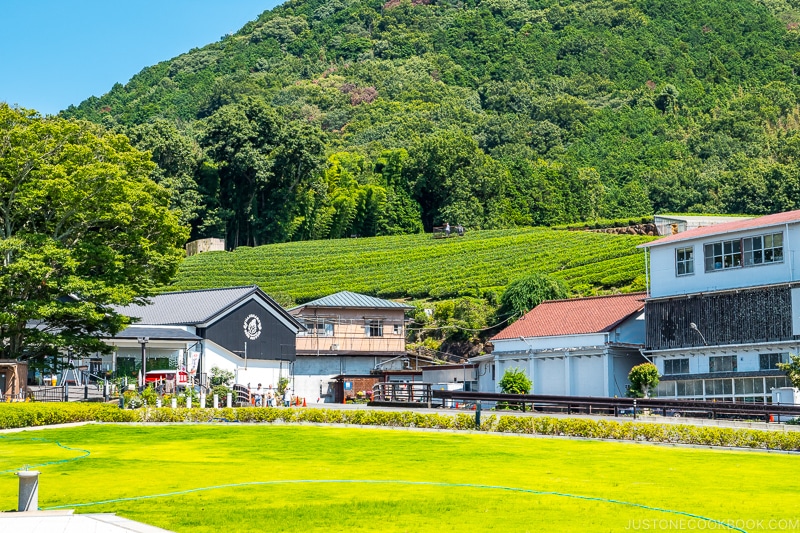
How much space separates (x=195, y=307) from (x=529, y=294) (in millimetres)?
20135

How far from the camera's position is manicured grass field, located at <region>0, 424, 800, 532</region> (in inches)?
551

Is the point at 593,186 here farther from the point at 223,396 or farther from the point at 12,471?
the point at 12,471

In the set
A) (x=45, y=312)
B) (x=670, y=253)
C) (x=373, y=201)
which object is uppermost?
(x=373, y=201)

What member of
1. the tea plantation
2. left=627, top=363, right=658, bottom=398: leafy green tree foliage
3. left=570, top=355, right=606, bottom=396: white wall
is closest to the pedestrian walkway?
left=627, top=363, right=658, bottom=398: leafy green tree foliage

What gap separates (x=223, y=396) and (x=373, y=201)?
7490 cm

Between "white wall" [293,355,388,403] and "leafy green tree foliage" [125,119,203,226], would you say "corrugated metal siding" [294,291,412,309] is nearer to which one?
"white wall" [293,355,388,403]

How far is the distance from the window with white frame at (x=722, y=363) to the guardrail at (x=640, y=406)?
6.33 metres

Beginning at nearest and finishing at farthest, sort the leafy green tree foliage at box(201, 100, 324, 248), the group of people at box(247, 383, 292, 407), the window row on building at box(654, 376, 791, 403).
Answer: the window row on building at box(654, 376, 791, 403), the group of people at box(247, 383, 292, 407), the leafy green tree foliage at box(201, 100, 324, 248)

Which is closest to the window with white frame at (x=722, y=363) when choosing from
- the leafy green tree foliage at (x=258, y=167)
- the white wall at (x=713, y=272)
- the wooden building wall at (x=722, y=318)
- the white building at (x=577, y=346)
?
the wooden building wall at (x=722, y=318)

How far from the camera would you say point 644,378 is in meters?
39.4

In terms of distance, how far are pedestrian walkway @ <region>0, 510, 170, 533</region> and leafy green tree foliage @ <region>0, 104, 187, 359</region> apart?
76.4 ft

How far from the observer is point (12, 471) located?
63.4ft

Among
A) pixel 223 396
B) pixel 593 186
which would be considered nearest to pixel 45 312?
pixel 223 396

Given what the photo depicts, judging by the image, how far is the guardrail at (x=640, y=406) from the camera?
3128 centimetres
